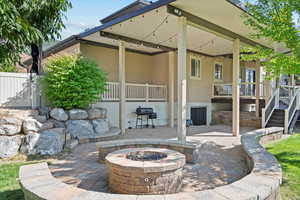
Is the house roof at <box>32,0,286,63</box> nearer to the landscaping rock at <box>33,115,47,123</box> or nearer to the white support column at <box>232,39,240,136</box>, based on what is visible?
the white support column at <box>232,39,240,136</box>

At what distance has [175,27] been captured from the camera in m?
7.34

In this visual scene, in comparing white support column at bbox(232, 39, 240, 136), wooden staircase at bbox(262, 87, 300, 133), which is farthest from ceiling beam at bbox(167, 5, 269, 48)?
wooden staircase at bbox(262, 87, 300, 133)

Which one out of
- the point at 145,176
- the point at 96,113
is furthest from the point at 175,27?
the point at 145,176

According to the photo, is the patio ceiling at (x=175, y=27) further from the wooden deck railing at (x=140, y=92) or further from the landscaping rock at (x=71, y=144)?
the landscaping rock at (x=71, y=144)

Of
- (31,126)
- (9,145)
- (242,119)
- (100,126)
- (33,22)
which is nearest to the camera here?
(9,145)

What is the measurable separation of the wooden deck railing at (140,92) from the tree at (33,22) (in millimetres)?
3132

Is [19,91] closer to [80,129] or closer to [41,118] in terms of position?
[41,118]

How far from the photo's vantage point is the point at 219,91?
1306 cm

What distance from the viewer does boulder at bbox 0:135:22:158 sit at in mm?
5332

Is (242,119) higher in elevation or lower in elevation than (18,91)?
lower

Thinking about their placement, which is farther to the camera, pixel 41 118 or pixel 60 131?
pixel 41 118

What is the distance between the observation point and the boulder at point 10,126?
555 centimetres

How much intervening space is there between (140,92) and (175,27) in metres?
4.26

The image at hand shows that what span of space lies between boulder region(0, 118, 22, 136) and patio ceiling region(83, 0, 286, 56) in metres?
4.04
